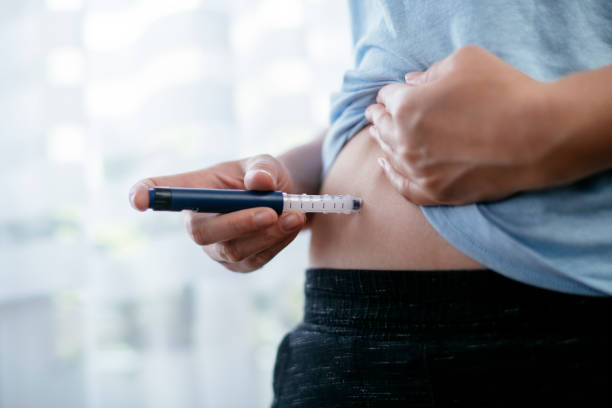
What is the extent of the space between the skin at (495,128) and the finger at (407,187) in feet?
0.06

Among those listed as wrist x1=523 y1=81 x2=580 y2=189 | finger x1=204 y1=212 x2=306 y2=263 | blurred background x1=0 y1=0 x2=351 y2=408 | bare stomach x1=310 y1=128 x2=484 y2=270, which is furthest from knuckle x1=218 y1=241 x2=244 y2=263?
blurred background x1=0 y1=0 x2=351 y2=408

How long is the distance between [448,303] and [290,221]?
199mm

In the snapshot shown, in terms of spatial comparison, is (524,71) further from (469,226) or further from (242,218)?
(242,218)

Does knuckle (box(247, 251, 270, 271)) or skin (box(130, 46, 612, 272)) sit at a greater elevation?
skin (box(130, 46, 612, 272))

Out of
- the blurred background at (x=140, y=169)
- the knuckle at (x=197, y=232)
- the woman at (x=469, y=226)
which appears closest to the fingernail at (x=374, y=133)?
the woman at (x=469, y=226)

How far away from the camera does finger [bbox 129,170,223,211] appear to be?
1.63ft

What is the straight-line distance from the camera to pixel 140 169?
1162 mm

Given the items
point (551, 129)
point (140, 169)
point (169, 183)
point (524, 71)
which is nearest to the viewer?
point (551, 129)

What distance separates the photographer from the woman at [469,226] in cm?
41

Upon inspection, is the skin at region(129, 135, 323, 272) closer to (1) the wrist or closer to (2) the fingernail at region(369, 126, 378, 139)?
(2) the fingernail at region(369, 126, 378, 139)

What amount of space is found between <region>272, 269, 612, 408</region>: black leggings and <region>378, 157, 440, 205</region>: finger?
8 centimetres

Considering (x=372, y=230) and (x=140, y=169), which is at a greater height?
(x=140, y=169)

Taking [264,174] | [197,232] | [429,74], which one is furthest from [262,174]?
[429,74]

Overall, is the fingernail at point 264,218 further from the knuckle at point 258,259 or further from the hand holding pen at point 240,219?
the knuckle at point 258,259
